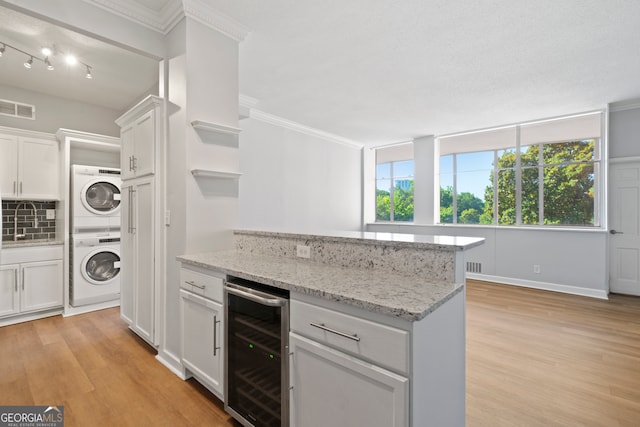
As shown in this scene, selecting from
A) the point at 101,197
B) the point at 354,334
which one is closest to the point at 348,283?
the point at 354,334

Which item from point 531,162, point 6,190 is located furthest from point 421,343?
point 531,162

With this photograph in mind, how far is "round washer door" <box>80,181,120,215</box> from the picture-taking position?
11.9 feet

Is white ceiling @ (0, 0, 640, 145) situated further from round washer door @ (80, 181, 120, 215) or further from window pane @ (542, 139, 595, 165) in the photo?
round washer door @ (80, 181, 120, 215)

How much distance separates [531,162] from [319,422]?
5852mm

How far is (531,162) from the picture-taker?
534 centimetres

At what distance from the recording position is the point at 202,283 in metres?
1.98

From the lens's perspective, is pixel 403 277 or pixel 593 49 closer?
pixel 403 277

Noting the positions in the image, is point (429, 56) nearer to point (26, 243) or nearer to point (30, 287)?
point (26, 243)

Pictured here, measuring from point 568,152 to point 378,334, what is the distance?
582cm

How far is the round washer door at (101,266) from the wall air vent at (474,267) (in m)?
5.82

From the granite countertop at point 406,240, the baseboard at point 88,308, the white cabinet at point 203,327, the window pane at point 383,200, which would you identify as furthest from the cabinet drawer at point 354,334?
the window pane at point 383,200

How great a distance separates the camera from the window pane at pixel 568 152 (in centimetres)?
493

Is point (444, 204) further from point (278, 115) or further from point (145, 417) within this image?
point (145, 417)

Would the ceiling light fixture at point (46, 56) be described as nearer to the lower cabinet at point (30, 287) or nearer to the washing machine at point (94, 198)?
the washing machine at point (94, 198)
